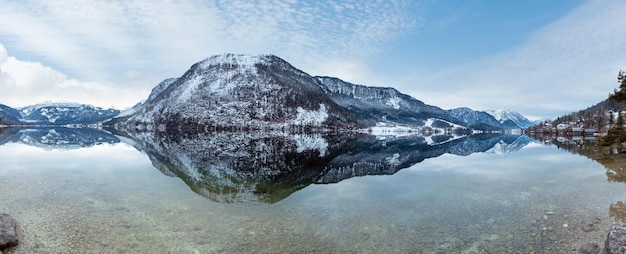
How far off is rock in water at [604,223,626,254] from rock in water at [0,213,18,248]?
23.9 meters

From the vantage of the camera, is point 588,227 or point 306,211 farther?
point 306,211

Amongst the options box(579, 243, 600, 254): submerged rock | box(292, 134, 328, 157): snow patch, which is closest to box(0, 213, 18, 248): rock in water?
box(579, 243, 600, 254): submerged rock

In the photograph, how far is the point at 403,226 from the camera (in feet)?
57.0

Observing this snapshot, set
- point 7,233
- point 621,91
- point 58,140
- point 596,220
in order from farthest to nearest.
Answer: point 58,140, point 621,91, point 596,220, point 7,233

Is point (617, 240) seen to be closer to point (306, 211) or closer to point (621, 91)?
point (306, 211)

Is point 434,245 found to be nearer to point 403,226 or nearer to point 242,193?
point 403,226

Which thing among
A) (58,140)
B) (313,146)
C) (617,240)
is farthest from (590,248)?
(58,140)

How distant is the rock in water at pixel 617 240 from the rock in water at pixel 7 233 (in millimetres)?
23887

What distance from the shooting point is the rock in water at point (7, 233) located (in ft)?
47.4

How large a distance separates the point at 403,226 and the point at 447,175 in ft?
67.8

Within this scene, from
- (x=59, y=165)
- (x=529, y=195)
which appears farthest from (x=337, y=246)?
(x=59, y=165)

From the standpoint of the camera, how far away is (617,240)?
10664 mm

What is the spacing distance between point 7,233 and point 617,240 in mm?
24386

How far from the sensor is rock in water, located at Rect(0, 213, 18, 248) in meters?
14.4
